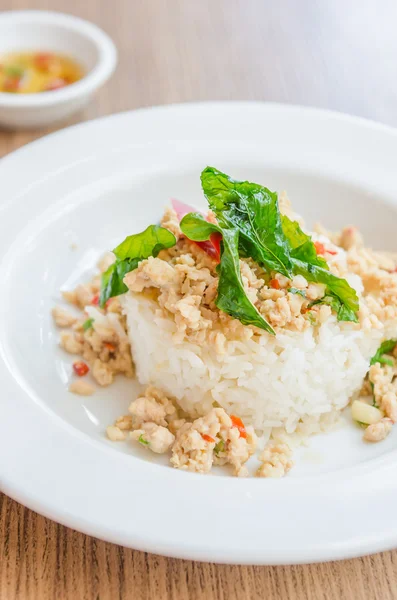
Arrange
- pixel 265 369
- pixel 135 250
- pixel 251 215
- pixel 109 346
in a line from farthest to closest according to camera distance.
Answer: pixel 109 346
pixel 135 250
pixel 265 369
pixel 251 215

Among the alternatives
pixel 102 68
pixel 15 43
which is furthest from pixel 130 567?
pixel 15 43

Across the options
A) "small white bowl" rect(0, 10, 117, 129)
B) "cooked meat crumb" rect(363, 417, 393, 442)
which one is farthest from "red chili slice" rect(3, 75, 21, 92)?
"cooked meat crumb" rect(363, 417, 393, 442)

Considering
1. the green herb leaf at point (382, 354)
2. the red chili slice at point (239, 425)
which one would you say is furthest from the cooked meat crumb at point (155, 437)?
the green herb leaf at point (382, 354)

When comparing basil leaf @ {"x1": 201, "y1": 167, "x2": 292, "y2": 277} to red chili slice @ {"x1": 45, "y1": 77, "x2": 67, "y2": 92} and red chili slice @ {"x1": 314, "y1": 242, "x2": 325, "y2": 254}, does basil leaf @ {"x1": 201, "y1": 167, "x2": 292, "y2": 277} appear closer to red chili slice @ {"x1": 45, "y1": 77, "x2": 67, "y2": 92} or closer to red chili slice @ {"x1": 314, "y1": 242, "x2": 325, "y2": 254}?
red chili slice @ {"x1": 314, "y1": 242, "x2": 325, "y2": 254}

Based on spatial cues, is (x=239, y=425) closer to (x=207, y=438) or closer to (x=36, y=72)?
(x=207, y=438)

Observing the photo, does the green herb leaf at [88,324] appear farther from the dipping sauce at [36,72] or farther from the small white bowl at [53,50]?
the dipping sauce at [36,72]

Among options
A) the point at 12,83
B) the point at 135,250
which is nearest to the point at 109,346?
the point at 135,250

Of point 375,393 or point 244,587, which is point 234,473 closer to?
point 244,587
